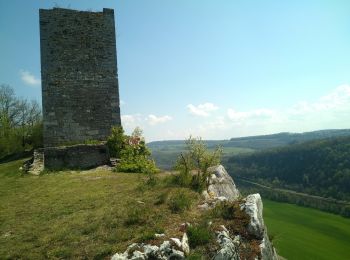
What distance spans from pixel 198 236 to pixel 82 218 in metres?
2.94

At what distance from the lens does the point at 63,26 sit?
18297 mm

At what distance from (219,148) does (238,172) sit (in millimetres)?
132916

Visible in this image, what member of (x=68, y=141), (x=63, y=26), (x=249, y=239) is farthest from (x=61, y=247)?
(x=63, y=26)

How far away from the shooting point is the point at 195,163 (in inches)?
424

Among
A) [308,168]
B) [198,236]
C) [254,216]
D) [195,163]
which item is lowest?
[308,168]

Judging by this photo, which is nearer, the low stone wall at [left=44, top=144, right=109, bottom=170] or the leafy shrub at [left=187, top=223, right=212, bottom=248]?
the leafy shrub at [left=187, top=223, right=212, bottom=248]

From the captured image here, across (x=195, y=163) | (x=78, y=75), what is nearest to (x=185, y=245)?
(x=195, y=163)

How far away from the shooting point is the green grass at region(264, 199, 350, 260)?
40734 millimetres

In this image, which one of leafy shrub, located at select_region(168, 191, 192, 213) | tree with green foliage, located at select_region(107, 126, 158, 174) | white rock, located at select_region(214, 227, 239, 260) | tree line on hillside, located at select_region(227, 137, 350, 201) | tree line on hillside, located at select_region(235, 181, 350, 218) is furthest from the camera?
tree line on hillside, located at select_region(227, 137, 350, 201)

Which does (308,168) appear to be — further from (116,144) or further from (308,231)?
(116,144)

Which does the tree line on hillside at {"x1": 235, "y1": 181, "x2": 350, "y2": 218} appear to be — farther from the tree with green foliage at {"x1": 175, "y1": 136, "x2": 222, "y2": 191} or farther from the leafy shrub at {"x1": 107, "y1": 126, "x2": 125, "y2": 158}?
the tree with green foliage at {"x1": 175, "y1": 136, "x2": 222, "y2": 191}

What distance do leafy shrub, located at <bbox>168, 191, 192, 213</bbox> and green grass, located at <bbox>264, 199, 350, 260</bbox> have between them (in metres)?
22.7

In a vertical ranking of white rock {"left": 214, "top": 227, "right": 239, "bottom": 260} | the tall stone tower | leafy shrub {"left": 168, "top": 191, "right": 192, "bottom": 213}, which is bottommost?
white rock {"left": 214, "top": 227, "right": 239, "bottom": 260}

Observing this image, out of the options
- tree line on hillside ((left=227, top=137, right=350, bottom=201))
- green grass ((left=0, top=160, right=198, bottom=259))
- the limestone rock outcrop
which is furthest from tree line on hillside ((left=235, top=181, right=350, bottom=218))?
the limestone rock outcrop
